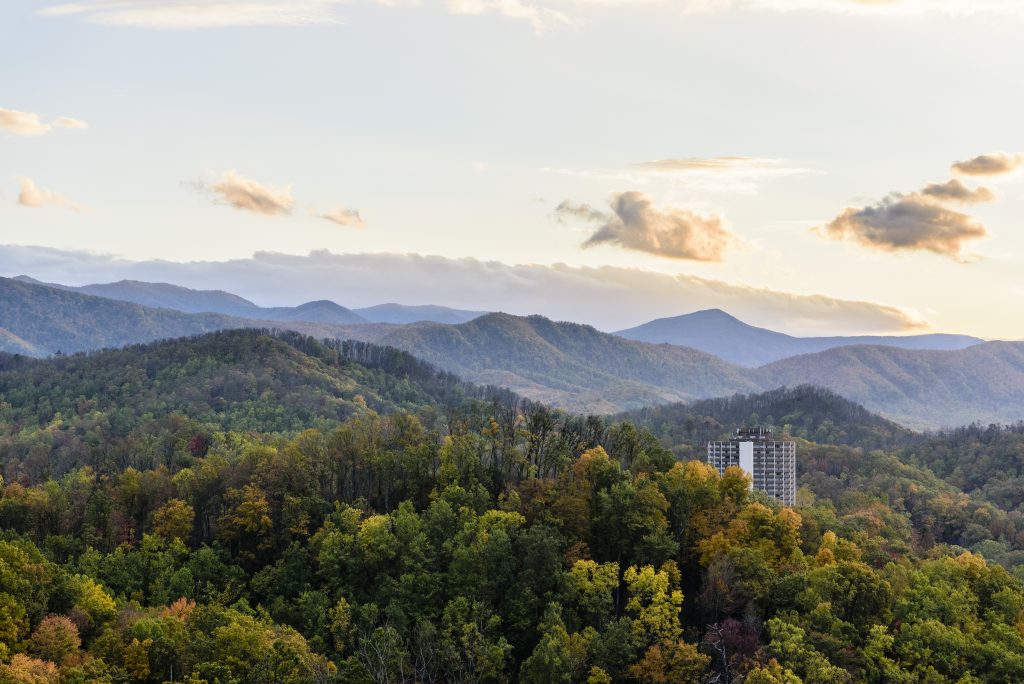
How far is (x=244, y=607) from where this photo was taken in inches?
3659

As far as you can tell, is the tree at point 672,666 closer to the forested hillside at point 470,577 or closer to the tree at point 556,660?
the forested hillside at point 470,577

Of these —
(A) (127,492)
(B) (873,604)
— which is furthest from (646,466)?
(A) (127,492)

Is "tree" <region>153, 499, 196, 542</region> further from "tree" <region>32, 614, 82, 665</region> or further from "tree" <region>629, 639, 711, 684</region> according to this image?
"tree" <region>629, 639, 711, 684</region>

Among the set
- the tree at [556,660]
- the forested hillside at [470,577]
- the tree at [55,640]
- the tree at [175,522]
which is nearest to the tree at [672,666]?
the forested hillside at [470,577]

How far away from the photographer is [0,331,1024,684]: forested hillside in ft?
271

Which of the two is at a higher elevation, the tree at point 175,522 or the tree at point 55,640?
the tree at point 175,522

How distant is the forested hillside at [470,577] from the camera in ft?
271

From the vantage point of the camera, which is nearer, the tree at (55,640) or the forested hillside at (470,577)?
the tree at (55,640)

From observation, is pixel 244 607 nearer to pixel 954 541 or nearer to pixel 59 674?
pixel 59 674

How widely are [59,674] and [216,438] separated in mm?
80286

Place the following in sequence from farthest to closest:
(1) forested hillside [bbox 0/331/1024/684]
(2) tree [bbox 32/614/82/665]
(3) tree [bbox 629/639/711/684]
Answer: (1) forested hillside [bbox 0/331/1024/684] → (3) tree [bbox 629/639/711/684] → (2) tree [bbox 32/614/82/665]

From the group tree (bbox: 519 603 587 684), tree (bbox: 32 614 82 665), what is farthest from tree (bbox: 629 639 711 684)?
tree (bbox: 32 614 82 665)

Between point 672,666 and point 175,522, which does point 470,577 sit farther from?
point 175,522

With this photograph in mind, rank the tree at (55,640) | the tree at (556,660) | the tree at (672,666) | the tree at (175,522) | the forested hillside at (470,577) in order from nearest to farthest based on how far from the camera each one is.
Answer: the tree at (55,640), the tree at (556,660), the tree at (672,666), the forested hillside at (470,577), the tree at (175,522)
